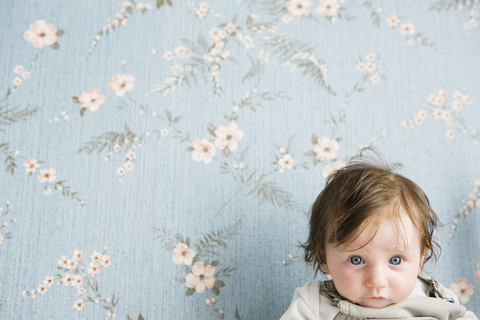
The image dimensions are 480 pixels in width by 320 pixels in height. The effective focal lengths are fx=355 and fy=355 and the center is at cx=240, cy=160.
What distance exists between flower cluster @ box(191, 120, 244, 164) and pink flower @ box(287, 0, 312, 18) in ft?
A: 1.37

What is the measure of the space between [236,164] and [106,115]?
40 centimetres

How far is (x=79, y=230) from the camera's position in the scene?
962 mm

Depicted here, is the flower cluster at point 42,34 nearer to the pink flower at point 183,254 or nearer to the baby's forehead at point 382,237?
the pink flower at point 183,254

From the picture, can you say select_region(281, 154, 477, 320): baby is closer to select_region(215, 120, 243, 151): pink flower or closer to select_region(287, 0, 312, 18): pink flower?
select_region(215, 120, 243, 151): pink flower

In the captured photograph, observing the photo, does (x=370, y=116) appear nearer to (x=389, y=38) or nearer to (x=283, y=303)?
(x=389, y=38)

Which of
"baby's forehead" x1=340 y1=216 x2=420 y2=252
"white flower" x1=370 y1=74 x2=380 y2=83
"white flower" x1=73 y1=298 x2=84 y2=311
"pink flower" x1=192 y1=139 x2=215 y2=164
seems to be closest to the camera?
"baby's forehead" x1=340 y1=216 x2=420 y2=252

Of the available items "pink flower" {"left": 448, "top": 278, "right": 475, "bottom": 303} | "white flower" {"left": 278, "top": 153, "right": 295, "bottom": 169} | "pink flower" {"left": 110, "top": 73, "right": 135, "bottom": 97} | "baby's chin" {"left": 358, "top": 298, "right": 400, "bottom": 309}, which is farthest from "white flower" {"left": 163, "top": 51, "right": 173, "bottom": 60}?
"pink flower" {"left": 448, "top": 278, "right": 475, "bottom": 303}

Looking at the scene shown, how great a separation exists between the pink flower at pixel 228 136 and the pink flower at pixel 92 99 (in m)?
0.35

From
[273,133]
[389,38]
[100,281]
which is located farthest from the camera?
→ [389,38]

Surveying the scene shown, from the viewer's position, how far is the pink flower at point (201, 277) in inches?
37.6

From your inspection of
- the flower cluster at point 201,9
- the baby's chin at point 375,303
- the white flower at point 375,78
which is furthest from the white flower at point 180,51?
the baby's chin at point 375,303

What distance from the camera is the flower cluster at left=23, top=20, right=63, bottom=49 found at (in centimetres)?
105

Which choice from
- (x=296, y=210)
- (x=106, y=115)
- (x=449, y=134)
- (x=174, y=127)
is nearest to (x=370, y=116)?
(x=449, y=134)

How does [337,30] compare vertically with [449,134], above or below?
above
